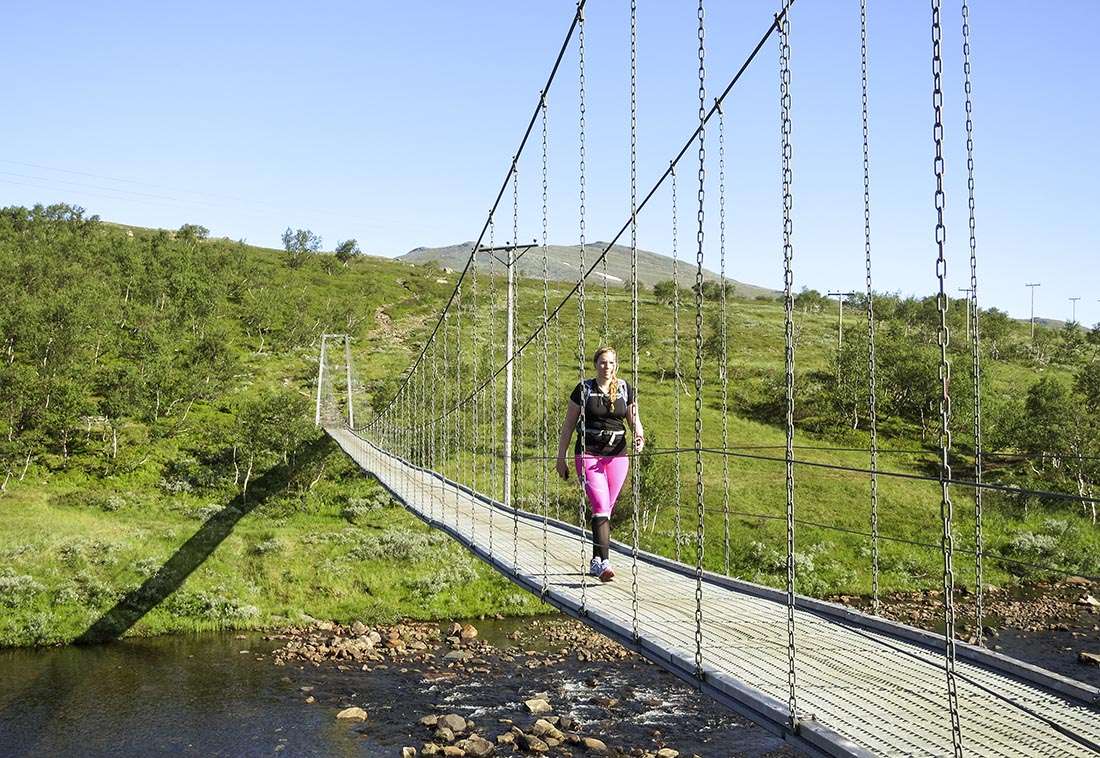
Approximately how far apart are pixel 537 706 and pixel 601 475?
10.0 metres

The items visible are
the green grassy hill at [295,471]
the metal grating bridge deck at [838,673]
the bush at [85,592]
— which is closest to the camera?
the metal grating bridge deck at [838,673]

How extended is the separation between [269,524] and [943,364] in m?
25.9

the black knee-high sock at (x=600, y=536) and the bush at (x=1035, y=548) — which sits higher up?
the black knee-high sock at (x=600, y=536)

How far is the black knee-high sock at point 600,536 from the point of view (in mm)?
5988

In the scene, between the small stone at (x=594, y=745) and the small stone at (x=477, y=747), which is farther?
the small stone at (x=594, y=745)

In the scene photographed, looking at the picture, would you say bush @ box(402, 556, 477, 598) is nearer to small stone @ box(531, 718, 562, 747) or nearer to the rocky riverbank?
the rocky riverbank

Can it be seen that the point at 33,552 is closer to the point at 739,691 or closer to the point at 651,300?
the point at 739,691

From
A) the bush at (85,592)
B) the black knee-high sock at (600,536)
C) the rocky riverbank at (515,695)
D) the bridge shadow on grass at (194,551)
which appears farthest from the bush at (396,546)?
the black knee-high sock at (600,536)

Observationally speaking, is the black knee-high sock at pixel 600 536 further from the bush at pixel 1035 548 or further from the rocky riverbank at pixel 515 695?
the bush at pixel 1035 548

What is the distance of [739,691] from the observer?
352 cm

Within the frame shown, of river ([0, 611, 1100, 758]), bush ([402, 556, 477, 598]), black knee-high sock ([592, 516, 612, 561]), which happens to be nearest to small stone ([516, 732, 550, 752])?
river ([0, 611, 1100, 758])

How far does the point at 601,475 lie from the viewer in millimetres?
5758

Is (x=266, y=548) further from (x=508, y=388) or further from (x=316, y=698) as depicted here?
(x=508, y=388)

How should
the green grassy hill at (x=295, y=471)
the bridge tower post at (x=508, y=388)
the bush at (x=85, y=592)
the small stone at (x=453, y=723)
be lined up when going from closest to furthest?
the bridge tower post at (x=508, y=388) → the small stone at (x=453, y=723) → the bush at (x=85, y=592) → the green grassy hill at (x=295, y=471)
